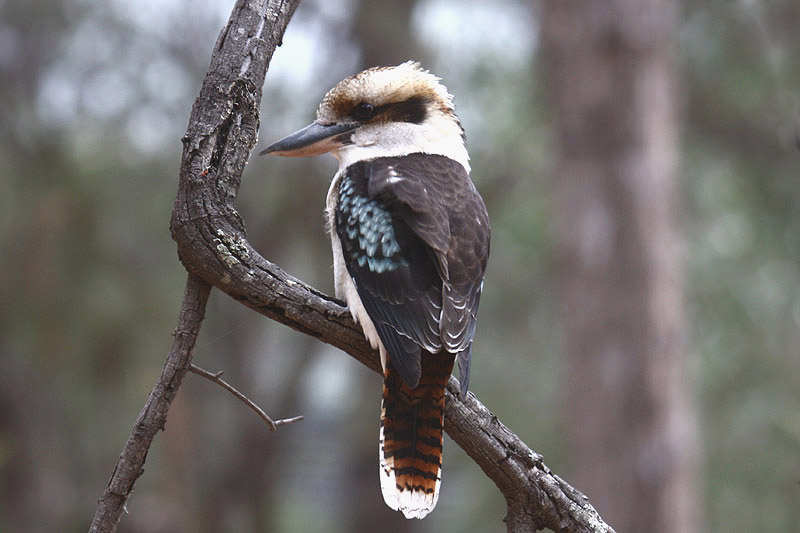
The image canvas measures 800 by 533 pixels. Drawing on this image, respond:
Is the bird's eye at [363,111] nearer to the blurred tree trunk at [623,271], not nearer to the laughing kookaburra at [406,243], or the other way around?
the laughing kookaburra at [406,243]

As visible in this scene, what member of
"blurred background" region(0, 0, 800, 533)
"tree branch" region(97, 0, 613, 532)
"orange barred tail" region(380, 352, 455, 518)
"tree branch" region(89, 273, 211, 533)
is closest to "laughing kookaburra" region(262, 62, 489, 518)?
"orange barred tail" region(380, 352, 455, 518)

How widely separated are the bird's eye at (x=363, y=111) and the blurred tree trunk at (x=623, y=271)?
2.85m

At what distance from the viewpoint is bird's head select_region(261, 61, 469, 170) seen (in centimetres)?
215

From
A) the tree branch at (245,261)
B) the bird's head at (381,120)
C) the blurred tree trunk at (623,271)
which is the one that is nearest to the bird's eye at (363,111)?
the bird's head at (381,120)

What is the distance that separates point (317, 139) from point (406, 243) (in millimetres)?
401

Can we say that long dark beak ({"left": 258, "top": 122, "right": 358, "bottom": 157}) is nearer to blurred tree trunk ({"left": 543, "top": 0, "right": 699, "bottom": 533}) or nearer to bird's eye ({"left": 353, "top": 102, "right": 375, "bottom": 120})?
bird's eye ({"left": 353, "top": 102, "right": 375, "bottom": 120})

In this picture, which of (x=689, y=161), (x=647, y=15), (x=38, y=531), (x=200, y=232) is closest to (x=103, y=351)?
(x=38, y=531)

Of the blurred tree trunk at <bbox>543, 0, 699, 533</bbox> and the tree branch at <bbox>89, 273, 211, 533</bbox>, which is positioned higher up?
the blurred tree trunk at <bbox>543, 0, 699, 533</bbox>

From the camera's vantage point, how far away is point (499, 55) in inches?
266

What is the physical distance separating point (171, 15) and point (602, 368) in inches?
128

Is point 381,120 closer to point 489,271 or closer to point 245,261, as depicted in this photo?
point 245,261

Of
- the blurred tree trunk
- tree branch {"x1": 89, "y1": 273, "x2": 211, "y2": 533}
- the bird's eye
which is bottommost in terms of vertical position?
tree branch {"x1": 89, "y1": 273, "x2": 211, "y2": 533}

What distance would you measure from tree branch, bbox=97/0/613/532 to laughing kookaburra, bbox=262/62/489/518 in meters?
0.12

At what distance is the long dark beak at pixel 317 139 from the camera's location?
206cm
